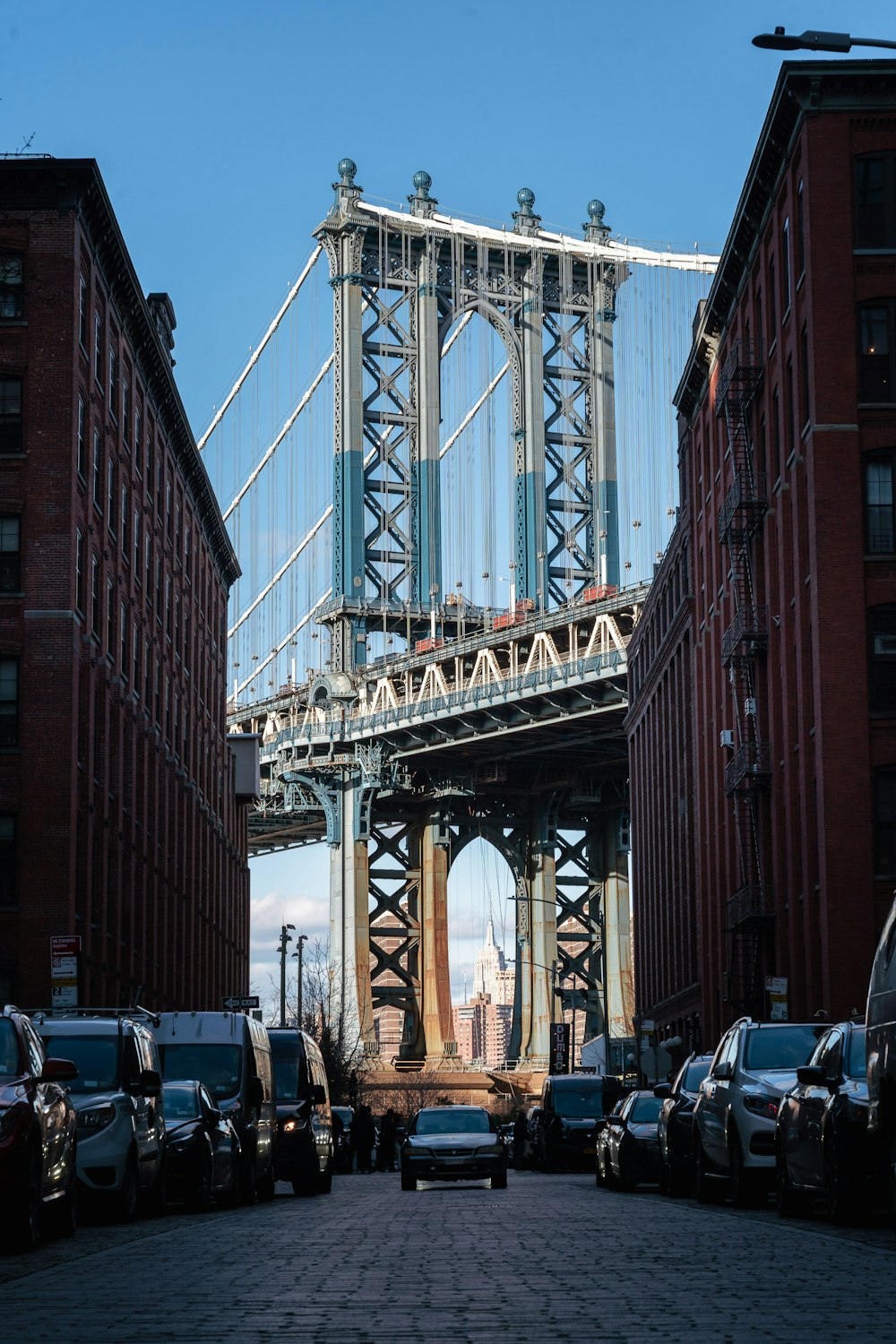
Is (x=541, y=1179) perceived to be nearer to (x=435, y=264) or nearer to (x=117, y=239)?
(x=117, y=239)

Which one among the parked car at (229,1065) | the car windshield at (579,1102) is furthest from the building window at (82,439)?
the parked car at (229,1065)

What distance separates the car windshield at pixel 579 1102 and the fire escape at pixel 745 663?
6.93 metres

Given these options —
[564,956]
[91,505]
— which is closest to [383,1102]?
[564,956]

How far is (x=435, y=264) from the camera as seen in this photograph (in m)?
109

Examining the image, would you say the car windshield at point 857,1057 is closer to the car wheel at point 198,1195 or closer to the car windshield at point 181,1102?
the car wheel at point 198,1195

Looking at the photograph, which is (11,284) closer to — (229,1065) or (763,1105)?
(229,1065)

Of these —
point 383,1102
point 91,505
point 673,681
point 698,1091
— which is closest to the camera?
point 698,1091

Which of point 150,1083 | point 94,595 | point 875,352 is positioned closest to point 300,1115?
point 150,1083

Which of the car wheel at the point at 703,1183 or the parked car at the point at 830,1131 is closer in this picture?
the parked car at the point at 830,1131

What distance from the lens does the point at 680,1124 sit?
26.2m

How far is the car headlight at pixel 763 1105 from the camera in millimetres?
21438

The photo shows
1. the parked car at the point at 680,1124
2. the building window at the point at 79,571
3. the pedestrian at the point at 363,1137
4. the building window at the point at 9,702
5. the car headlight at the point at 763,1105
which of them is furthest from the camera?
the pedestrian at the point at 363,1137

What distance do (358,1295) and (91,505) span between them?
142ft

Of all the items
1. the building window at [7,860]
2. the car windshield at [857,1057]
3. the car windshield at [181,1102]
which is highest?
the building window at [7,860]
